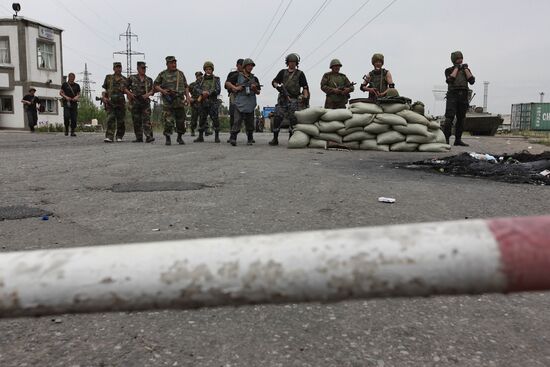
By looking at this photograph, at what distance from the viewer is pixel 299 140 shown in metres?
9.34

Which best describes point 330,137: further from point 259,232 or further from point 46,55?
point 46,55

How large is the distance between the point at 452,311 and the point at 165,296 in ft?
5.12

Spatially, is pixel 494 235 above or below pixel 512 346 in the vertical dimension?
above

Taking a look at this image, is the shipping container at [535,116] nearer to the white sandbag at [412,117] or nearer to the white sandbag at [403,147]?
the white sandbag at [412,117]

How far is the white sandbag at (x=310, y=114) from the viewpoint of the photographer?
9367 mm

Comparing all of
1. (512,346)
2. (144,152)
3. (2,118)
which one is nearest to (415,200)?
(512,346)

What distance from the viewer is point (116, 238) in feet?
9.40

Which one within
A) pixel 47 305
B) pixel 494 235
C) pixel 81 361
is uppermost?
pixel 494 235

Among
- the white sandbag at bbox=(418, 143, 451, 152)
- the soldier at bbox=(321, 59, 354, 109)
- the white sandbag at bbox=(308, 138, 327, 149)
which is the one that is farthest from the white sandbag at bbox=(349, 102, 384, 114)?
the white sandbag at bbox=(418, 143, 451, 152)

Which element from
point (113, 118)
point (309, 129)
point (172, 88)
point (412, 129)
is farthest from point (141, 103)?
point (412, 129)

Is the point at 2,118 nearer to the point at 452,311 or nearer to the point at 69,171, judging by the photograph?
the point at 69,171

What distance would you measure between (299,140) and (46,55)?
26754 mm

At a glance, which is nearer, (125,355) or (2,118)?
(125,355)

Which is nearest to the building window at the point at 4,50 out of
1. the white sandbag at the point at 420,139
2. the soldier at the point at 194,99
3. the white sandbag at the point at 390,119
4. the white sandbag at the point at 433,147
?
the soldier at the point at 194,99
